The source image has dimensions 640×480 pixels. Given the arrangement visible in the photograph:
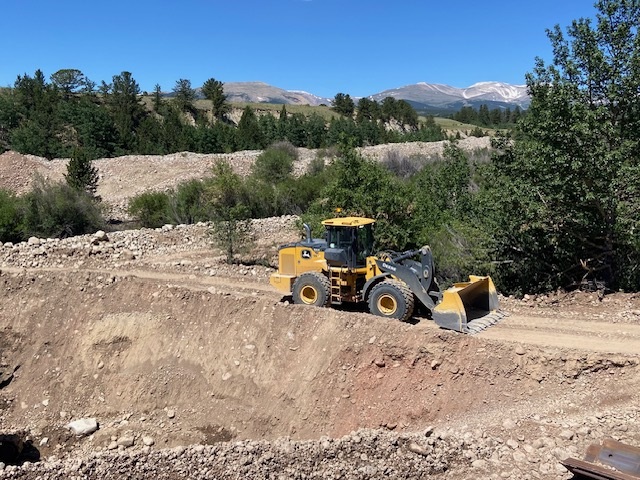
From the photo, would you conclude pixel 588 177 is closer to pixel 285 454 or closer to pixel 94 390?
pixel 285 454

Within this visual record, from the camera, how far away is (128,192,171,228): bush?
2575cm

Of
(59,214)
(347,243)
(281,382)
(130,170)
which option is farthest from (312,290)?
(130,170)

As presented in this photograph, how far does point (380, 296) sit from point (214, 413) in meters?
3.99

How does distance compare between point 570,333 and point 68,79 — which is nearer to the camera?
point 570,333

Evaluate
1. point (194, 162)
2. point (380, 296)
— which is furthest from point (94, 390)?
point (194, 162)

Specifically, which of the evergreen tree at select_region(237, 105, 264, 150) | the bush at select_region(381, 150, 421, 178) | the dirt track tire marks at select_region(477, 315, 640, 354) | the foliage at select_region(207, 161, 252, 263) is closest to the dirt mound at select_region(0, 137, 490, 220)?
the bush at select_region(381, 150, 421, 178)

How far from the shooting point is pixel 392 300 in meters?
10.9

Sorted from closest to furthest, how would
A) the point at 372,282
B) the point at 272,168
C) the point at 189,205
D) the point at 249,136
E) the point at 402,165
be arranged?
the point at 372,282
the point at 189,205
the point at 272,168
the point at 402,165
the point at 249,136

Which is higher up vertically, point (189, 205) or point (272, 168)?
point (272, 168)

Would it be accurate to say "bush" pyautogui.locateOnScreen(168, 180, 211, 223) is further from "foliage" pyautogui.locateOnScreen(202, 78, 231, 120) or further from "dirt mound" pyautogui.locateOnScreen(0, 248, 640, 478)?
"foliage" pyautogui.locateOnScreen(202, 78, 231, 120)

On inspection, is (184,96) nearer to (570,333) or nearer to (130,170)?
(130,170)

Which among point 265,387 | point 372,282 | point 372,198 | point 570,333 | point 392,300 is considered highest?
point 372,198

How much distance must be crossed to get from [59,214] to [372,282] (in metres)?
16.7

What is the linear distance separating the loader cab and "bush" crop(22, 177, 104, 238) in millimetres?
15141
